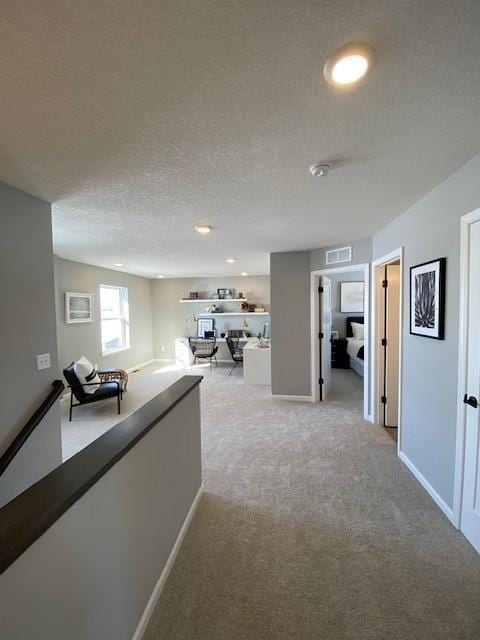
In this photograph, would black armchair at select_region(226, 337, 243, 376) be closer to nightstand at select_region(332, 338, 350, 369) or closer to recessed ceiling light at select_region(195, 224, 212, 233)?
nightstand at select_region(332, 338, 350, 369)

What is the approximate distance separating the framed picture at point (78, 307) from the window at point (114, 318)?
53 cm

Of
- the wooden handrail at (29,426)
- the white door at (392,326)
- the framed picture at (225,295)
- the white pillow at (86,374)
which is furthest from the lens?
the framed picture at (225,295)

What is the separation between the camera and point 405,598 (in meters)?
1.47

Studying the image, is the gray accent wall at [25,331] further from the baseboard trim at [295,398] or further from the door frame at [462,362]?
the baseboard trim at [295,398]

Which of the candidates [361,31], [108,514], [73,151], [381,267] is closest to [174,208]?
[73,151]

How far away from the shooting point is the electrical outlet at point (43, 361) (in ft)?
7.29

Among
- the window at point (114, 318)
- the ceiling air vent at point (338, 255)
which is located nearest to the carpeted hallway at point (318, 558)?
the ceiling air vent at point (338, 255)

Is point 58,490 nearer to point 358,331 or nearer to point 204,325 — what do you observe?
point 358,331

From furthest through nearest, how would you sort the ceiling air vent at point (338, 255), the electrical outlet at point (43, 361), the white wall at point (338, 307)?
the white wall at point (338, 307) → the ceiling air vent at point (338, 255) → the electrical outlet at point (43, 361)

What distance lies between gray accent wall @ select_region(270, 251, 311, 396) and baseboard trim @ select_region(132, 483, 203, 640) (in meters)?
2.80

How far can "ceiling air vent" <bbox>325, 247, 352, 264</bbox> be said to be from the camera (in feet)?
12.9

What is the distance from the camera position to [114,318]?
673 centimetres

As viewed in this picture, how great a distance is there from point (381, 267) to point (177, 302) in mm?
6005

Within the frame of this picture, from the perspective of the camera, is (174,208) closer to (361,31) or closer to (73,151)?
(73,151)
